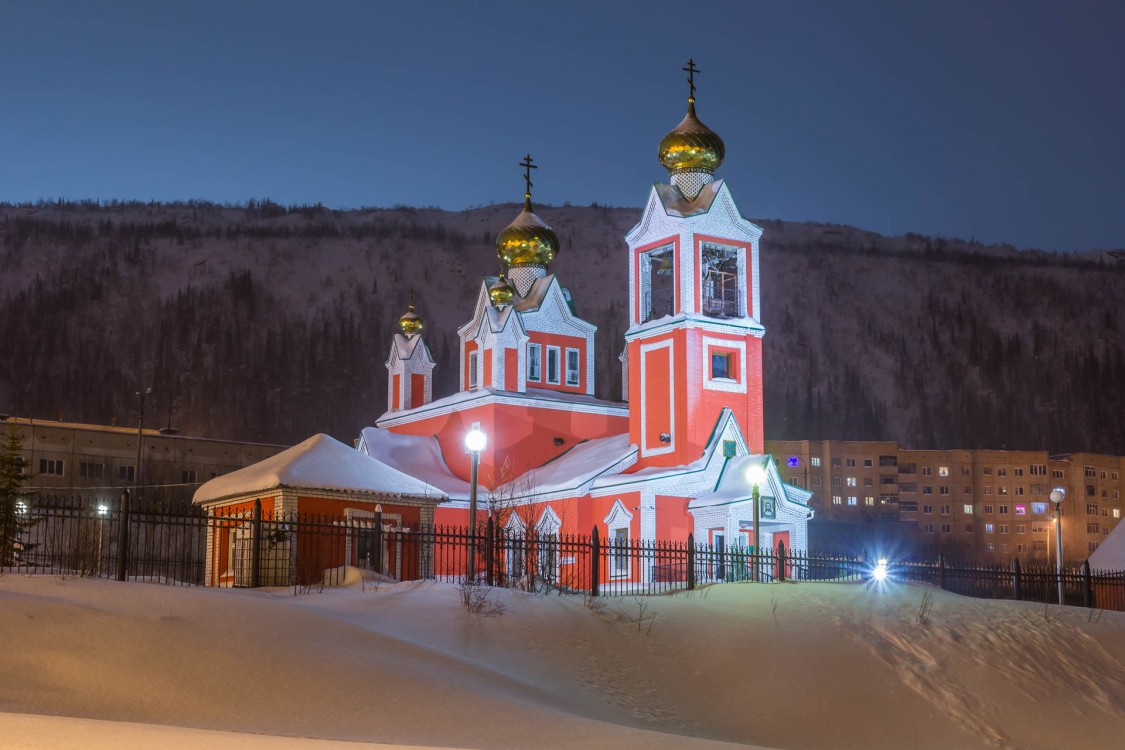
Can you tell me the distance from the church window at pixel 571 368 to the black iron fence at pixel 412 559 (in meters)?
9.83

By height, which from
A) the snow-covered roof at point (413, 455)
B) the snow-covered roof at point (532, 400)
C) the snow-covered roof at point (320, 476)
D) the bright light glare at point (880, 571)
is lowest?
the bright light glare at point (880, 571)

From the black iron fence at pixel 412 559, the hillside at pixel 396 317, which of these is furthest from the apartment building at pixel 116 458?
the hillside at pixel 396 317

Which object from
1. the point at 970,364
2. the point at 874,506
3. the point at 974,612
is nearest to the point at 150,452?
the point at 974,612

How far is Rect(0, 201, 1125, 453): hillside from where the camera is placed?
138000 mm

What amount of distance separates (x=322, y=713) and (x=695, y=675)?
5.84 metres

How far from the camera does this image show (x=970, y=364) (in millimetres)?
162375

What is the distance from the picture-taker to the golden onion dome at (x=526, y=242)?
160 feet

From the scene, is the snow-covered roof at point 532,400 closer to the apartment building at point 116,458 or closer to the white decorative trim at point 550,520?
the white decorative trim at point 550,520

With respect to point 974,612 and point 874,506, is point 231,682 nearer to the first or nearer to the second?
point 974,612

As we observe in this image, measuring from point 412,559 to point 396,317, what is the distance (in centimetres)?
11659

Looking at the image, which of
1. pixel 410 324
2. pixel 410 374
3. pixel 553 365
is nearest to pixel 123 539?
pixel 553 365

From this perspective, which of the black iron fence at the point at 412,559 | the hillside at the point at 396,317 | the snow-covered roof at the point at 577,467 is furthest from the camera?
the hillside at the point at 396,317

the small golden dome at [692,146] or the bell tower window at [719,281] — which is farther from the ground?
the small golden dome at [692,146]

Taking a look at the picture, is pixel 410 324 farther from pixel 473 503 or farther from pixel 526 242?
pixel 473 503
